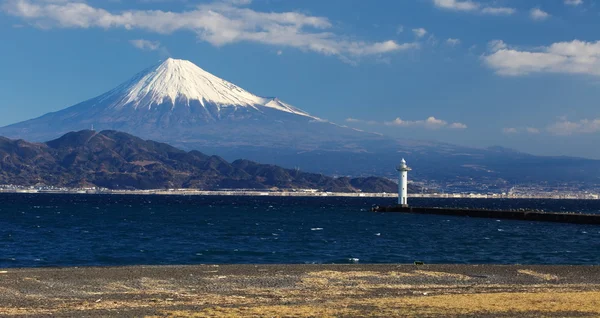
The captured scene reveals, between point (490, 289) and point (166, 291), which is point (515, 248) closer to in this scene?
point (490, 289)

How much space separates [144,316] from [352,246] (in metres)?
32.9

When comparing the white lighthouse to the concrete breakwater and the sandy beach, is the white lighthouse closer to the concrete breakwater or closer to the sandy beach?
the concrete breakwater

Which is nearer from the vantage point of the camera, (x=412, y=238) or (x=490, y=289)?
(x=490, y=289)

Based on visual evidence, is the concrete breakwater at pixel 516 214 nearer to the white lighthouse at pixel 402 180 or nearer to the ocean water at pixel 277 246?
the white lighthouse at pixel 402 180

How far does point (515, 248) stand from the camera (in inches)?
2067

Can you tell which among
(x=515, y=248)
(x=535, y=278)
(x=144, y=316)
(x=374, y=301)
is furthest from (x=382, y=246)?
(x=144, y=316)

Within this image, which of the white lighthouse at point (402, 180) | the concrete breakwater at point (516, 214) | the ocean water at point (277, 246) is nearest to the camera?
the ocean water at point (277, 246)

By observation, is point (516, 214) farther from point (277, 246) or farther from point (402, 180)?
point (277, 246)

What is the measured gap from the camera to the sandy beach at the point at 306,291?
71.2ft

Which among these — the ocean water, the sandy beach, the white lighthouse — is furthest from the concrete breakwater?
the sandy beach

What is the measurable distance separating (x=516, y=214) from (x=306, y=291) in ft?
268

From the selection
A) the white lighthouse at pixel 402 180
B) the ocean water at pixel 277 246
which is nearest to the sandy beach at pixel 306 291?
the ocean water at pixel 277 246

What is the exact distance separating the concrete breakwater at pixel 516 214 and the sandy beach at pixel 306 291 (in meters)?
57.6

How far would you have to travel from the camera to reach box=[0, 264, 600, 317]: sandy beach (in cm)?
2170
